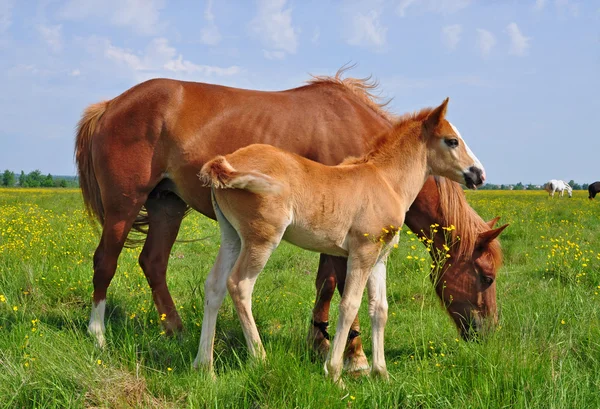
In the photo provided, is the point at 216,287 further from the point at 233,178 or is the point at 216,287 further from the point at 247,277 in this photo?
the point at 233,178

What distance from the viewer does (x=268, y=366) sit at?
10.7 ft

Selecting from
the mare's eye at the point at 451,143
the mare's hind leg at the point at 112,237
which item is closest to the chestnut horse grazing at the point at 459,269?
the mare's eye at the point at 451,143

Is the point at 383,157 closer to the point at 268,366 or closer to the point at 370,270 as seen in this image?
the point at 370,270

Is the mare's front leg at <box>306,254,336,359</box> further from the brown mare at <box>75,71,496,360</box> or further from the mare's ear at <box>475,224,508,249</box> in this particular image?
the mare's ear at <box>475,224,508,249</box>

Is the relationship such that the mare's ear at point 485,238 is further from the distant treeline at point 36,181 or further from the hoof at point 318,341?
the distant treeline at point 36,181

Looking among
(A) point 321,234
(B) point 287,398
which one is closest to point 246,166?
(A) point 321,234

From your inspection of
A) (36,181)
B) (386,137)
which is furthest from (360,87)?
(36,181)

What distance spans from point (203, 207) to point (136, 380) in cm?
175

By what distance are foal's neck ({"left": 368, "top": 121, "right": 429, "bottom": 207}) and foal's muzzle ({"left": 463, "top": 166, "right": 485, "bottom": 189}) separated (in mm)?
320

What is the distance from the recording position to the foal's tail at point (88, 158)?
17.3 ft

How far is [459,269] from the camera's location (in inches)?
186

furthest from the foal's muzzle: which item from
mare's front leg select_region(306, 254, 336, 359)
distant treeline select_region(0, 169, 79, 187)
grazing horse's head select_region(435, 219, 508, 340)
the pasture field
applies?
distant treeline select_region(0, 169, 79, 187)

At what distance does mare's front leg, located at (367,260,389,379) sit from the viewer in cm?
384

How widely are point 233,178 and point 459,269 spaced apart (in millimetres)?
2459
